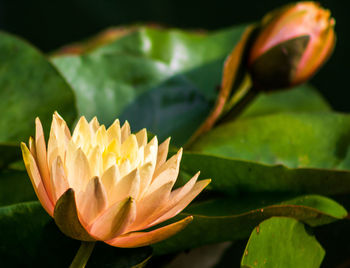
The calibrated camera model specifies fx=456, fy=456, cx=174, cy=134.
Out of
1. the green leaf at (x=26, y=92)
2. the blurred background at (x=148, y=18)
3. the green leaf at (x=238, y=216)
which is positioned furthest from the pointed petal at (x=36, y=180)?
the blurred background at (x=148, y=18)

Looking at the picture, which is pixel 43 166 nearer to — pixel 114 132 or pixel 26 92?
pixel 114 132

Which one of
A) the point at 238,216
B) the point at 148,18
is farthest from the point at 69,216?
the point at 148,18

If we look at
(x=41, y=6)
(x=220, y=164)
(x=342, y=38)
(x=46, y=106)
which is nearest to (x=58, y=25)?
(x=41, y=6)

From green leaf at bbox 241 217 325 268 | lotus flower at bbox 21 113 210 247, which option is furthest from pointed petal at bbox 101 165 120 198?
green leaf at bbox 241 217 325 268

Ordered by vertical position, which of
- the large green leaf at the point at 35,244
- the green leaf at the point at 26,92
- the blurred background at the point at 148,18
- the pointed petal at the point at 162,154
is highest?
the pointed petal at the point at 162,154

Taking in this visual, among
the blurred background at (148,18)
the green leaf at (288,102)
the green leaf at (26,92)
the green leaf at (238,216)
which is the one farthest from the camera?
the blurred background at (148,18)

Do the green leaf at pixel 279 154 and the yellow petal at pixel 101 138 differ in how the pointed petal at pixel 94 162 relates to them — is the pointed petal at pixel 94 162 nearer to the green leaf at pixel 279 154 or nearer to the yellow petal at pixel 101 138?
the yellow petal at pixel 101 138
